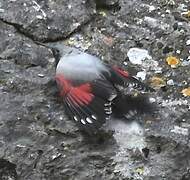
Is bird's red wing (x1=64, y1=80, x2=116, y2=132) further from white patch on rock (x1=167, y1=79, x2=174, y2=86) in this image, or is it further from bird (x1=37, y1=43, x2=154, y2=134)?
white patch on rock (x1=167, y1=79, x2=174, y2=86)

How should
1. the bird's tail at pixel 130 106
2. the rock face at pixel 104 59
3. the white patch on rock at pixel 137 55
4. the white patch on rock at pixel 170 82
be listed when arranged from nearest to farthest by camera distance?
1. the rock face at pixel 104 59
2. the bird's tail at pixel 130 106
3. the white patch on rock at pixel 170 82
4. the white patch on rock at pixel 137 55

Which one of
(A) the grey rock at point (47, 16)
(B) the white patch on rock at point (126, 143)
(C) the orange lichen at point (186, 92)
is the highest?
(A) the grey rock at point (47, 16)

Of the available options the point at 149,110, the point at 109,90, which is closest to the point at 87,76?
the point at 109,90

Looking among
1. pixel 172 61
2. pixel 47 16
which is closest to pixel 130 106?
pixel 172 61

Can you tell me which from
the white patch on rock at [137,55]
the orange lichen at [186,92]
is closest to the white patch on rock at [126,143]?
the orange lichen at [186,92]

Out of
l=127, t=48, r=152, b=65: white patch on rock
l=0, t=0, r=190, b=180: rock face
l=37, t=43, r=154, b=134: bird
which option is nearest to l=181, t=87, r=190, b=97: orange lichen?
l=0, t=0, r=190, b=180: rock face

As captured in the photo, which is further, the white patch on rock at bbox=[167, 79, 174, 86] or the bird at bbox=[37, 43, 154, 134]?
the white patch on rock at bbox=[167, 79, 174, 86]

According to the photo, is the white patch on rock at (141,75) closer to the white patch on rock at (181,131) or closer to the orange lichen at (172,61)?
the orange lichen at (172,61)

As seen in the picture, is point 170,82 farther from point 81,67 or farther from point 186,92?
point 81,67
